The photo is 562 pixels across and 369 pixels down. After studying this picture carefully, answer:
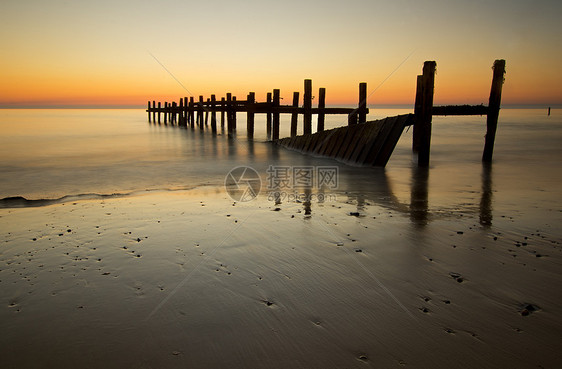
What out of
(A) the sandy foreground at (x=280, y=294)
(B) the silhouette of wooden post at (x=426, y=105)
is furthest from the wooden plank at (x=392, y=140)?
(A) the sandy foreground at (x=280, y=294)

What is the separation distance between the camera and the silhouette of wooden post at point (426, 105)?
30.0 feet

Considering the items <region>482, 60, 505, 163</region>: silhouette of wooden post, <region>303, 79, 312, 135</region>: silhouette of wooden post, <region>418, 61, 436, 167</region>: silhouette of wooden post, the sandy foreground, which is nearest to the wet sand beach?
the sandy foreground

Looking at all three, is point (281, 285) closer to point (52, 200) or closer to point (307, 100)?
point (52, 200)

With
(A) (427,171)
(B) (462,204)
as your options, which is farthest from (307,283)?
(A) (427,171)

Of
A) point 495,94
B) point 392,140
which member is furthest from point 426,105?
point 495,94

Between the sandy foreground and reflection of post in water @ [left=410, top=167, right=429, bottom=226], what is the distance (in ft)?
0.87

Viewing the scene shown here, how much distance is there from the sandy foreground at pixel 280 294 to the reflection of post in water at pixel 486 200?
0.49 feet

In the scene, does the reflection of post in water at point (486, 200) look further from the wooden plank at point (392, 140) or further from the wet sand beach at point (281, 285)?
the wooden plank at point (392, 140)

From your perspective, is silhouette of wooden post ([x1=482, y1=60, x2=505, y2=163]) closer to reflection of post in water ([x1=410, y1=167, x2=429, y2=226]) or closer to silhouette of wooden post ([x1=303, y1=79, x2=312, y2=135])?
reflection of post in water ([x1=410, y1=167, x2=429, y2=226])

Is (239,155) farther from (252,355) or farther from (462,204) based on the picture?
(252,355)

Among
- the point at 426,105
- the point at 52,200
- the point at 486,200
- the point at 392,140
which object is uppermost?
the point at 426,105

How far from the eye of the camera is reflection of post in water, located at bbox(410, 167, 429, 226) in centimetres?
472

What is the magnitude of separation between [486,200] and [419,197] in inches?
38.3

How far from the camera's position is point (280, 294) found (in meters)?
2.65
